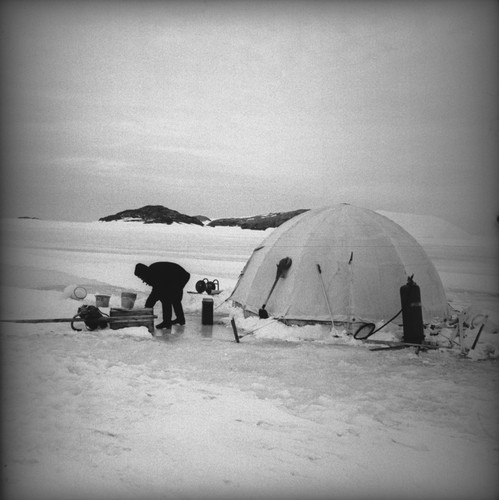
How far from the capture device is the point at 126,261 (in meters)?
28.6

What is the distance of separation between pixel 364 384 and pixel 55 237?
144 feet

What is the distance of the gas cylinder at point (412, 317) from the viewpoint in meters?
8.16

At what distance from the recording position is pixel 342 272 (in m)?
9.55

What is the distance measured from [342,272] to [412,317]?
1875 mm

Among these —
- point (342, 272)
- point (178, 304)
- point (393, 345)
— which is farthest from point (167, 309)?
point (393, 345)

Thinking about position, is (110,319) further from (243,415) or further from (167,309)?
(243,415)

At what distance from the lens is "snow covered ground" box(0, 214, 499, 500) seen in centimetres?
342

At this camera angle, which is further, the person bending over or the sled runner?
the person bending over

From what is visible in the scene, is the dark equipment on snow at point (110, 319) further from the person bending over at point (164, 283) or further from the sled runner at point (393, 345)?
the sled runner at point (393, 345)

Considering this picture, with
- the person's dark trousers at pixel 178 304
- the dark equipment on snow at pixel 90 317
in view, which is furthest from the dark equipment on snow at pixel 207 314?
A: the dark equipment on snow at pixel 90 317

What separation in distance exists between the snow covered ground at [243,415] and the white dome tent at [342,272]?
0.73 m

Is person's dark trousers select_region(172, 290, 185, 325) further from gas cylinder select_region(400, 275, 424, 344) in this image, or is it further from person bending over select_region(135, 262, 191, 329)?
gas cylinder select_region(400, 275, 424, 344)

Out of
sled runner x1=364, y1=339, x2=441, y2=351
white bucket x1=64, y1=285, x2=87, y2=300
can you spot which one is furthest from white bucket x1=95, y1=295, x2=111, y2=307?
sled runner x1=364, y1=339, x2=441, y2=351

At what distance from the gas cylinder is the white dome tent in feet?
2.96
